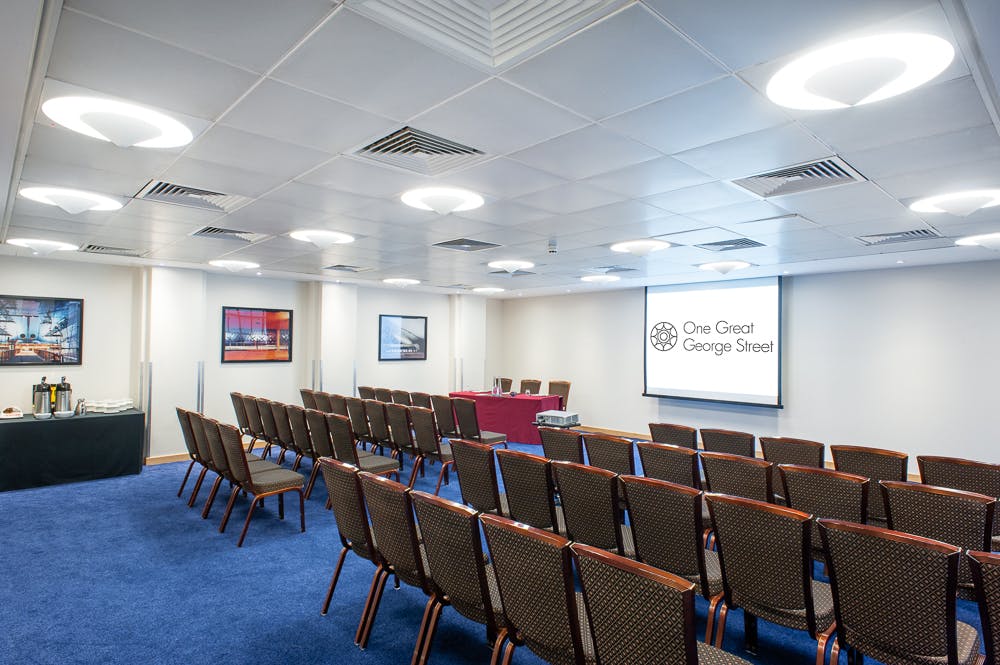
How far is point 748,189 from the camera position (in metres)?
4.05

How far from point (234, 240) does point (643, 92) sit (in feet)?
17.8

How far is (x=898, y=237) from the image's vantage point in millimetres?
5805

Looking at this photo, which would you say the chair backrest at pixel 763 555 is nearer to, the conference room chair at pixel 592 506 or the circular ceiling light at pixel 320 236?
the conference room chair at pixel 592 506

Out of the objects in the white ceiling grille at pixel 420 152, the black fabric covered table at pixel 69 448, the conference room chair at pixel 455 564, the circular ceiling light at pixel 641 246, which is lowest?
the black fabric covered table at pixel 69 448

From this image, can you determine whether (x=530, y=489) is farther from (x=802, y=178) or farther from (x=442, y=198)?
(x=802, y=178)

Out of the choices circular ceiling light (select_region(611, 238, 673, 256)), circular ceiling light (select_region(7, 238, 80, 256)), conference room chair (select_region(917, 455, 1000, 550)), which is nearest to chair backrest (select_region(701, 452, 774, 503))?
conference room chair (select_region(917, 455, 1000, 550))

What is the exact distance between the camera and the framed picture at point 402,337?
448 inches

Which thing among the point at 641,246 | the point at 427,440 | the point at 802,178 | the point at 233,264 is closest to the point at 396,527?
the point at 427,440

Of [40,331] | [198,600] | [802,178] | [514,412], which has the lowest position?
[198,600]

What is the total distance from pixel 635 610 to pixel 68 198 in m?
4.93

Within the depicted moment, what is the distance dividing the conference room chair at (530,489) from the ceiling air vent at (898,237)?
15.3ft

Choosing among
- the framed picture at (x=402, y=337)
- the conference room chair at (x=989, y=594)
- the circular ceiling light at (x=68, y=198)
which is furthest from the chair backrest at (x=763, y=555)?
the framed picture at (x=402, y=337)

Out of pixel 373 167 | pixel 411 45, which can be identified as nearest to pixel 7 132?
pixel 373 167

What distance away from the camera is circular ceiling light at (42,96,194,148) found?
2.61 metres
